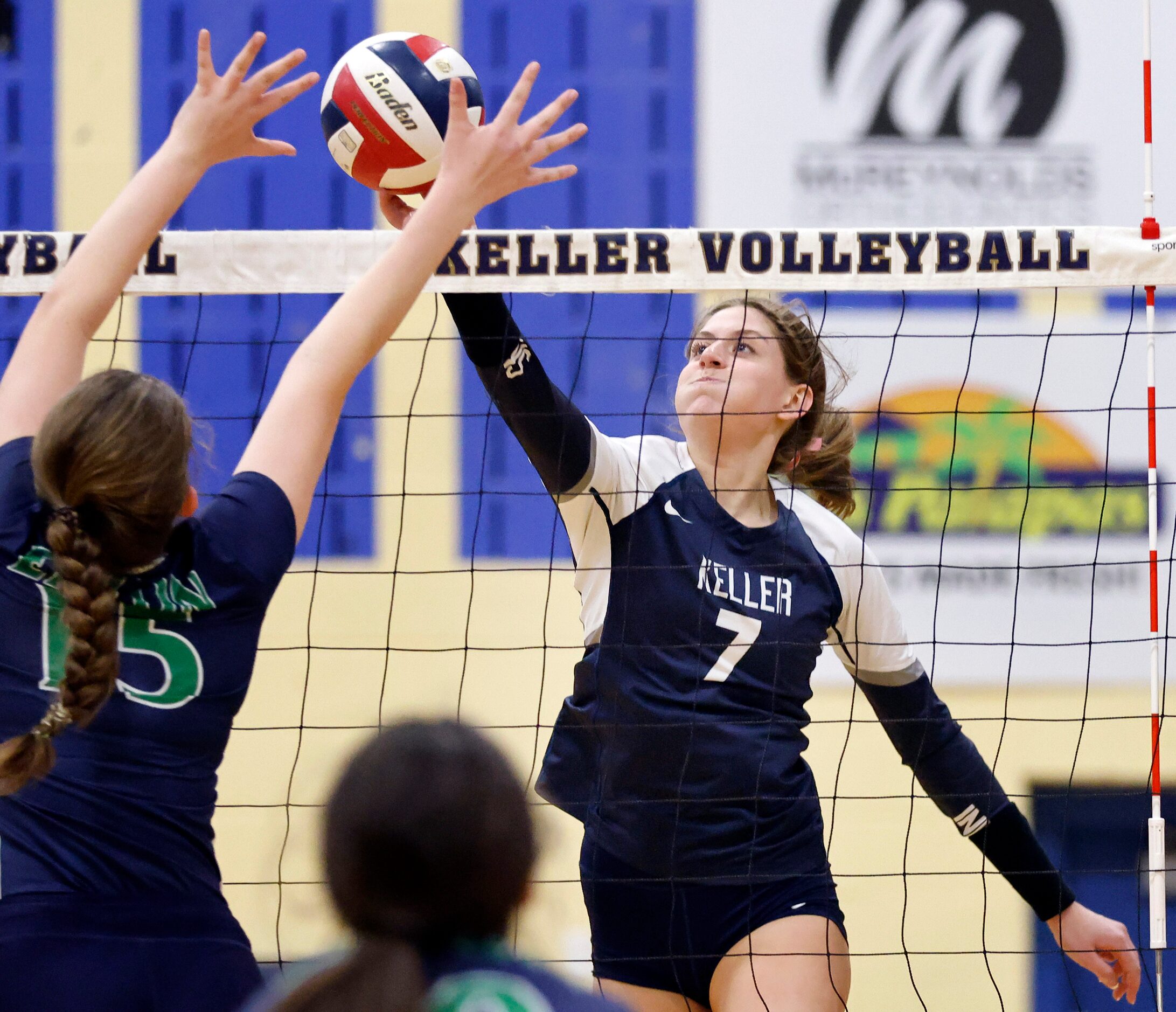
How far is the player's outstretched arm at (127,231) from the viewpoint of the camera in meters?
1.62

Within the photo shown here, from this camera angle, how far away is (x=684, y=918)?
250cm

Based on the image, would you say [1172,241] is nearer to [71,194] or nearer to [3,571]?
[3,571]

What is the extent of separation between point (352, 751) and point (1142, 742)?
4914mm

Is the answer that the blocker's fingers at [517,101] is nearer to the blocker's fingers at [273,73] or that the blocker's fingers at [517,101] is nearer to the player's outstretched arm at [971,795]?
the blocker's fingers at [273,73]

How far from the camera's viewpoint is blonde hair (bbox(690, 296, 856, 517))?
2801 millimetres

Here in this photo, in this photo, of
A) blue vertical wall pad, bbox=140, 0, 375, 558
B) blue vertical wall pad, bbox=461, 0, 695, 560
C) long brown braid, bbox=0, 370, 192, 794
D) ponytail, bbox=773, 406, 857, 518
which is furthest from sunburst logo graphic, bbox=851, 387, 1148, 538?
long brown braid, bbox=0, 370, 192, 794

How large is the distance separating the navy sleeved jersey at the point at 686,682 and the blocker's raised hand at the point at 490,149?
0.86m

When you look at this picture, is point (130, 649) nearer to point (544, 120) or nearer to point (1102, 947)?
point (544, 120)

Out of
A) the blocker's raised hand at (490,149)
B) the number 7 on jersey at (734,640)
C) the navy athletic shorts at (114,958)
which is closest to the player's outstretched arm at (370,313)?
the blocker's raised hand at (490,149)

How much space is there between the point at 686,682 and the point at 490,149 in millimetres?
1148

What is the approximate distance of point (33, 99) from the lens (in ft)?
18.2

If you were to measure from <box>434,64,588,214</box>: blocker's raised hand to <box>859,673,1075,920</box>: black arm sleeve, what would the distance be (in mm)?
1381

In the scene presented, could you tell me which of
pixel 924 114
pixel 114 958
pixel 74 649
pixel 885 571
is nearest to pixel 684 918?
pixel 114 958

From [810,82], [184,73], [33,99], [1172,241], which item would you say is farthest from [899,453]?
[33,99]
